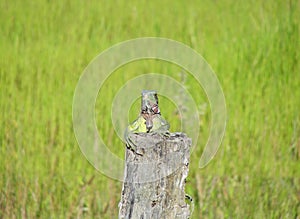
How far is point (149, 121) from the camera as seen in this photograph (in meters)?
1.84

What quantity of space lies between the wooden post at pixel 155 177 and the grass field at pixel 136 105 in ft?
3.76

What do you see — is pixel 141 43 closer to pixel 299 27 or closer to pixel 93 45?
pixel 93 45

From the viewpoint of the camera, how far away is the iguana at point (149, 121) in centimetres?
182

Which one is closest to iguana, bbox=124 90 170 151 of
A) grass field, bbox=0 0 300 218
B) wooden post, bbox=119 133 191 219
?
wooden post, bbox=119 133 191 219

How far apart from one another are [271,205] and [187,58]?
3.88 ft

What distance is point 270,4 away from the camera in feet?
15.2

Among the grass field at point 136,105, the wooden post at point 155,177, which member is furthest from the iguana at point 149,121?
the grass field at point 136,105

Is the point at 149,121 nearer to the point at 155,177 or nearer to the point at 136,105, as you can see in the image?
the point at 155,177

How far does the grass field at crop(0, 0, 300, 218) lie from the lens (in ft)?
10.0

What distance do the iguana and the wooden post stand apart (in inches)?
1.0

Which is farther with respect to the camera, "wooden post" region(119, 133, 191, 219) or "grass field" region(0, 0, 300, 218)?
"grass field" region(0, 0, 300, 218)

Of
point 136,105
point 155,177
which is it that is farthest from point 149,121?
point 136,105

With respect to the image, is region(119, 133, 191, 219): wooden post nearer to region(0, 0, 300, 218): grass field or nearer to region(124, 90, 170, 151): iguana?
region(124, 90, 170, 151): iguana

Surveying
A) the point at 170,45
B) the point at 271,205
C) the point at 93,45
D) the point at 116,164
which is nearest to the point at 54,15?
the point at 93,45
